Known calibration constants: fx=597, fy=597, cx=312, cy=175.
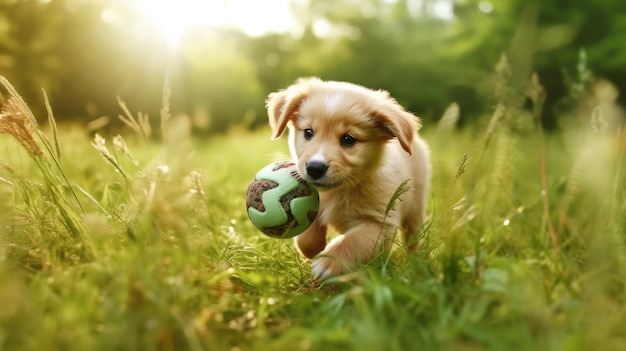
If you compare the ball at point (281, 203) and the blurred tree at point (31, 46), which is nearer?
the ball at point (281, 203)

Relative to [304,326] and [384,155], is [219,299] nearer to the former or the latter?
[304,326]

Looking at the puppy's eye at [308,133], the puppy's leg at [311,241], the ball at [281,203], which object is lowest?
the puppy's leg at [311,241]

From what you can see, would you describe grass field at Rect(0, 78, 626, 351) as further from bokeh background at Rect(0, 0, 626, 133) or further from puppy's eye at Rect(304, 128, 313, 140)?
bokeh background at Rect(0, 0, 626, 133)

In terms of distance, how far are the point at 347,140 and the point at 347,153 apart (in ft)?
0.25

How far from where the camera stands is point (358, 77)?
48.9ft

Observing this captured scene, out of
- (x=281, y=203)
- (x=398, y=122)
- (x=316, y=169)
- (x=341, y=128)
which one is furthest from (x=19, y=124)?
(x=398, y=122)

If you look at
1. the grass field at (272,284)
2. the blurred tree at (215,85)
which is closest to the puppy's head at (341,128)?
the grass field at (272,284)

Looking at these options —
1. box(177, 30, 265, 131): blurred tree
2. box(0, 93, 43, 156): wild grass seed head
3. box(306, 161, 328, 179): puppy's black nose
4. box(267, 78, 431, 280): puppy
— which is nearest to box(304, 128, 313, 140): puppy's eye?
box(267, 78, 431, 280): puppy

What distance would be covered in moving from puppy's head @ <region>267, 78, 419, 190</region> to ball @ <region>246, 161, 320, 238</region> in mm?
68

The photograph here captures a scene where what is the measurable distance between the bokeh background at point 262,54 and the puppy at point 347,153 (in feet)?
18.6

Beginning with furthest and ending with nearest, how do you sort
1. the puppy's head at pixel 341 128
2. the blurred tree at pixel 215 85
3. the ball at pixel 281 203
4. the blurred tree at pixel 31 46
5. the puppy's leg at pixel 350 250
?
the blurred tree at pixel 215 85
the blurred tree at pixel 31 46
the puppy's head at pixel 341 128
the ball at pixel 281 203
the puppy's leg at pixel 350 250

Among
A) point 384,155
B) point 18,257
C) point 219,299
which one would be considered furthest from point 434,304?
point 18,257

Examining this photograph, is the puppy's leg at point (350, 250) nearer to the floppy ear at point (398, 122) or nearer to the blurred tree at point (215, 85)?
the floppy ear at point (398, 122)

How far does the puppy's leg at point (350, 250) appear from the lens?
2.35m
